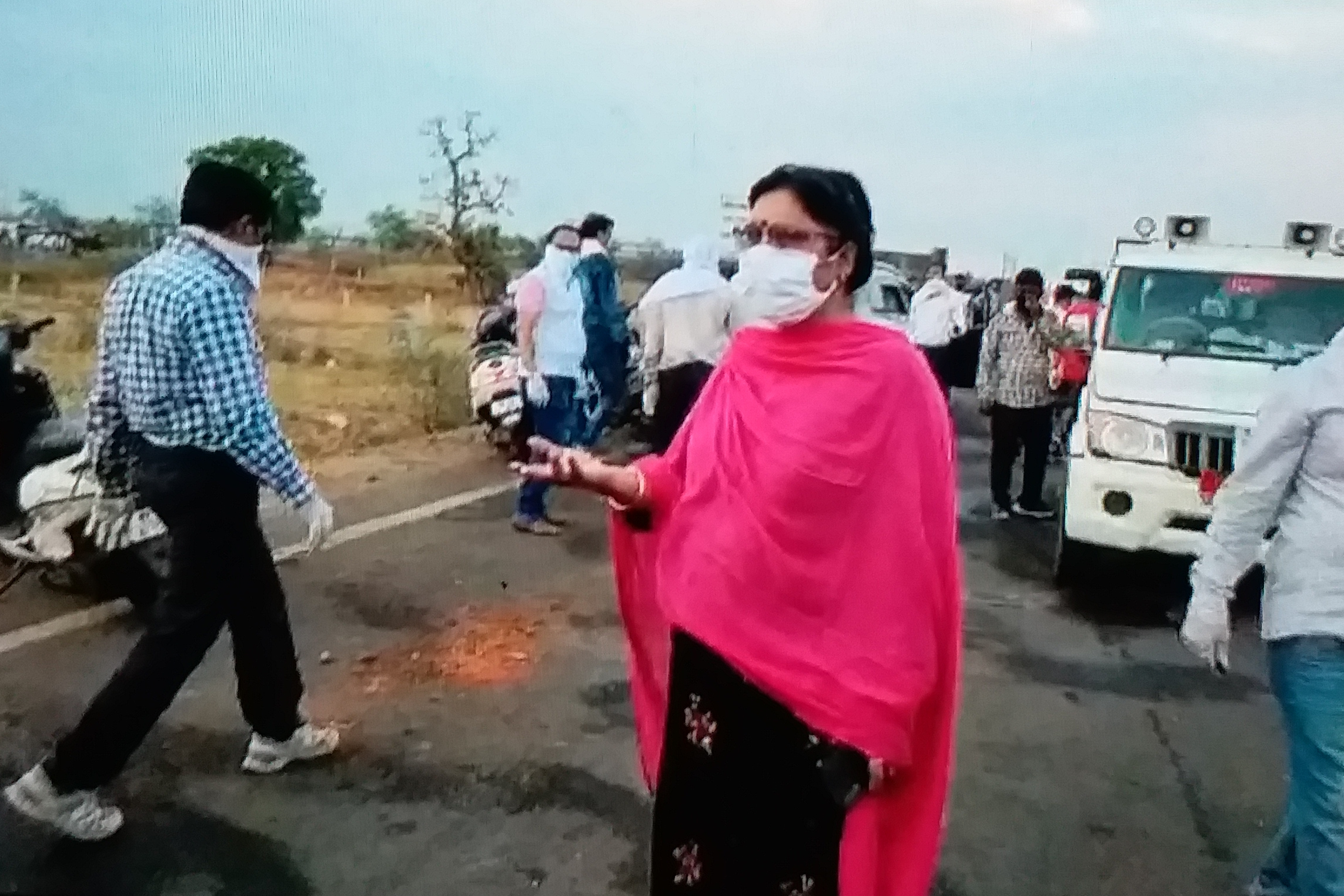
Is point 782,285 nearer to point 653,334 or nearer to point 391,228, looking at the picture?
point 391,228

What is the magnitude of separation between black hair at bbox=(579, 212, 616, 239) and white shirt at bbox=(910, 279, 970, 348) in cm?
547

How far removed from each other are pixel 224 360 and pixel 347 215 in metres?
1.82

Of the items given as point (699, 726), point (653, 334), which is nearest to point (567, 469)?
point (699, 726)

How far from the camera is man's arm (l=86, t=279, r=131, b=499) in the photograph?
12.8ft

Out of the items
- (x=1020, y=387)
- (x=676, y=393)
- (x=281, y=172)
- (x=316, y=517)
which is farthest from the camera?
(x=1020, y=387)

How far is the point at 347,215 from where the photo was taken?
555 cm

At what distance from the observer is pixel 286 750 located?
4391 millimetres

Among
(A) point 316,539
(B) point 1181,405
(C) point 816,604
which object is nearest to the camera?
(C) point 816,604

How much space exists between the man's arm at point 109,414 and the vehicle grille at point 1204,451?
467cm

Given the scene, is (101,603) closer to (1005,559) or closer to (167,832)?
(167,832)

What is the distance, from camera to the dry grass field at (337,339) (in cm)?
505

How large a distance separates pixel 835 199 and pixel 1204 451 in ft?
15.5

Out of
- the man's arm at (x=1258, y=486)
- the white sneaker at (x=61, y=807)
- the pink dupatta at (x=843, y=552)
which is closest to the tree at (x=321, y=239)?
Result: the white sneaker at (x=61, y=807)

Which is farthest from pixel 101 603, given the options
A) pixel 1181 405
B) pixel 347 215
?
pixel 1181 405
